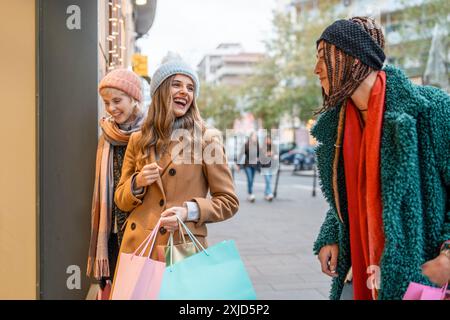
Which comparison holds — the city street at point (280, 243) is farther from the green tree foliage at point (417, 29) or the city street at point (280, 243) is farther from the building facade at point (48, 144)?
the green tree foliage at point (417, 29)

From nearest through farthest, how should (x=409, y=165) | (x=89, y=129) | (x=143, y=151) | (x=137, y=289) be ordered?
(x=409, y=165)
(x=137, y=289)
(x=143, y=151)
(x=89, y=129)

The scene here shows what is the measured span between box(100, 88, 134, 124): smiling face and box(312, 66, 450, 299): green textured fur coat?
5.85 feet

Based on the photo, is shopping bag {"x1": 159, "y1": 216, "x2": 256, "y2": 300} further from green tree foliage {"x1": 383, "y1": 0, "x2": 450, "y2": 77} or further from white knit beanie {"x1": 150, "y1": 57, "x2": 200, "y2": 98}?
green tree foliage {"x1": 383, "y1": 0, "x2": 450, "y2": 77}

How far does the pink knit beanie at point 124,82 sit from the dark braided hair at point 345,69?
156 cm

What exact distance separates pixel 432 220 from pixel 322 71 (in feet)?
2.00

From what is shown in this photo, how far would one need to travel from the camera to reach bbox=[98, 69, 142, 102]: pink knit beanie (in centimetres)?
295

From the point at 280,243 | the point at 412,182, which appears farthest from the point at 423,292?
the point at 280,243

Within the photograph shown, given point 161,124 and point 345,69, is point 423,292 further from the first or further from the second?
point 161,124

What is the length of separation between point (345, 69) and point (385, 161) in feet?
1.09

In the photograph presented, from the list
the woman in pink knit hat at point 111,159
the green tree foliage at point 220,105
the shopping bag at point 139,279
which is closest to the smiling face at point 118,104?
the woman in pink knit hat at point 111,159

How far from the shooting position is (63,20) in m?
3.62

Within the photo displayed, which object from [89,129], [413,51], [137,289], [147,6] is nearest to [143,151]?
[137,289]
